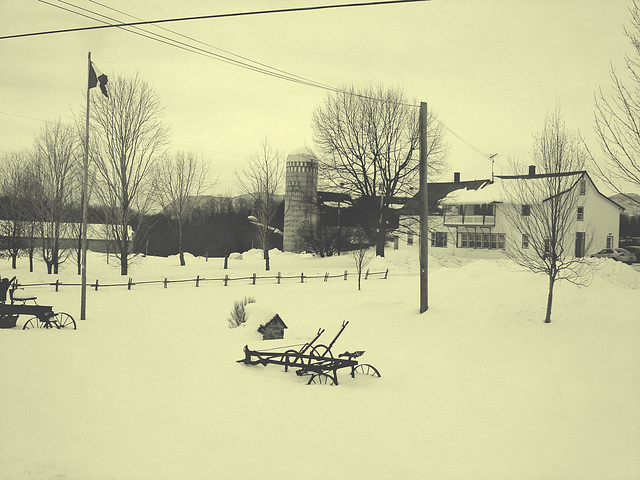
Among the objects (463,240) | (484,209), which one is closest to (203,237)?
(463,240)

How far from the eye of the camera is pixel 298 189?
177 ft

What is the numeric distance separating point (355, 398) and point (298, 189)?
1743 inches

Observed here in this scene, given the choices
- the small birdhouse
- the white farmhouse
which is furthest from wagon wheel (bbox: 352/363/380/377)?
the white farmhouse

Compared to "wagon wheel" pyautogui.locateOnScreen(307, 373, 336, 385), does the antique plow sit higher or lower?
higher

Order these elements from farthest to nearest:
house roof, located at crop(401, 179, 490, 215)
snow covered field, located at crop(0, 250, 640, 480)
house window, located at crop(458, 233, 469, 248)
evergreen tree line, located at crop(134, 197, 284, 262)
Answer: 1. evergreen tree line, located at crop(134, 197, 284, 262)
2. house window, located at crop(458, 233, 469, 248)
3. house roof, located at crop(401, 179, 490, 215)
4. snow covered field, located at crop(0, 250, 640, 480)

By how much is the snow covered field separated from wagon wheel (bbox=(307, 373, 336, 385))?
0.84 feet

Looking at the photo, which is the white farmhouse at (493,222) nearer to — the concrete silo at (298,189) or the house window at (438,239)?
the house window at (438,239)

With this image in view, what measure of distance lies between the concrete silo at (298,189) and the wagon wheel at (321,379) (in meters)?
42.0

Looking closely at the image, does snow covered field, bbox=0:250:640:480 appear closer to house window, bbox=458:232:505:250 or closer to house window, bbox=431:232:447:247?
house window, bbox=458:232:505:250

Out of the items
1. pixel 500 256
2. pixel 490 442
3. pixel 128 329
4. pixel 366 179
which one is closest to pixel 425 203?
pixel 128 329

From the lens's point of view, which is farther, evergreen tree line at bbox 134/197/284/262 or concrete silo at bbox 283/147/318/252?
evergreen tree line at bbox 134/197/284/262

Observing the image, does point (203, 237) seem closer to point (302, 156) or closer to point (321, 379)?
point (302, 156)

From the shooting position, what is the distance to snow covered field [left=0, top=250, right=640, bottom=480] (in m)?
7.20

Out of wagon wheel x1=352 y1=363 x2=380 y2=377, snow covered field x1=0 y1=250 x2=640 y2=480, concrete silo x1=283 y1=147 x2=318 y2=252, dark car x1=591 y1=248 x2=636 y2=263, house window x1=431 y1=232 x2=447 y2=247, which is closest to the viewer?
snow covered field x1=0 y1=250 x2=640 y2=480
